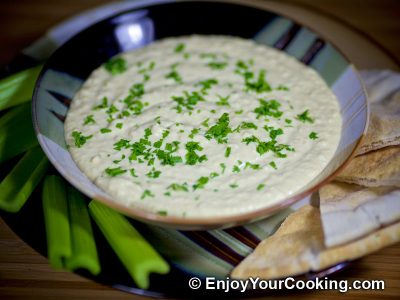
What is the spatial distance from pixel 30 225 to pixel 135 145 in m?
0.69

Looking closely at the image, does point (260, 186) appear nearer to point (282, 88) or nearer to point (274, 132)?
point (274, 132)

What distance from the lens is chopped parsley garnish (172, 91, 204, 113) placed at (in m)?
3.10

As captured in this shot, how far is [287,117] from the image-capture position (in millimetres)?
3084

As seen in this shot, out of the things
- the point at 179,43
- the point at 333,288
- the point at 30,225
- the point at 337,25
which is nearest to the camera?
the point at 333,288

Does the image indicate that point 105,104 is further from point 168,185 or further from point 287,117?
point 287,117

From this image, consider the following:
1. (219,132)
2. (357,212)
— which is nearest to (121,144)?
(219,132)

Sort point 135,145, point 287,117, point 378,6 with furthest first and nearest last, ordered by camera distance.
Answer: point 378,6 → point 287,117 → point 135,145

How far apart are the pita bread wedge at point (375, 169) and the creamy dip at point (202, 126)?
15 centimetres

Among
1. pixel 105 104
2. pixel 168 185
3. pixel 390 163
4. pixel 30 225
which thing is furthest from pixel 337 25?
pixel 30 225

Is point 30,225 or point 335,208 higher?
point 335,208

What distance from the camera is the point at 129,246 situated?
2.39 meters

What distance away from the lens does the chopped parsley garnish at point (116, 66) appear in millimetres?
3494

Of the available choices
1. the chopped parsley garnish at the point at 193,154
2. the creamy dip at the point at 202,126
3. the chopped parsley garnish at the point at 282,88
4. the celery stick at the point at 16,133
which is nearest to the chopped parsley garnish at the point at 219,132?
the creamy dip at the point at 202,126

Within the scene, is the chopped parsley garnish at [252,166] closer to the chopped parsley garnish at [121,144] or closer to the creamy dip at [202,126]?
the creamy dip at [202,126]
